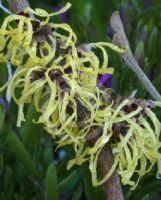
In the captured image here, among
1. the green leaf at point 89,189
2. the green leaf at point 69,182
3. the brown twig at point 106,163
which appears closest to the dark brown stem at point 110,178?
the brown twig at point 106,163

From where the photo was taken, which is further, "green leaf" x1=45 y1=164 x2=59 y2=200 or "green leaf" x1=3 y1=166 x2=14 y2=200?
"green leaf" x1=3 y1=166 x2=14 y2=200

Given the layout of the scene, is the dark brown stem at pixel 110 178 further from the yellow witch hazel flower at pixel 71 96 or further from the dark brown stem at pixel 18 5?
the dark brown stem at pixel 18 5

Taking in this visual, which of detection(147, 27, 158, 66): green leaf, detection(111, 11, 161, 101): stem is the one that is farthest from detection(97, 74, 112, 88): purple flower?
detection(111, 11, 161, 101): stem

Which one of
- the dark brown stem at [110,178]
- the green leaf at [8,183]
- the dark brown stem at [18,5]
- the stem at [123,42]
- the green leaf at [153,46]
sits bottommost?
the dark brown stem at [110,178]

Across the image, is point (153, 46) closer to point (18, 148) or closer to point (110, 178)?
point (18, 148)

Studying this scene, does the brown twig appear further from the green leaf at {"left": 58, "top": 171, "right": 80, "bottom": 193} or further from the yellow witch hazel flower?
the green leaf at {"left": 58, "top": 171, "right": 80, "bottom": 193}

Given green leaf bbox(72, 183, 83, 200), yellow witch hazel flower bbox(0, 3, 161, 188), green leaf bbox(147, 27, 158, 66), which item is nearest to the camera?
yellow witch hazel flower bbox(0, 3, 161, 188)

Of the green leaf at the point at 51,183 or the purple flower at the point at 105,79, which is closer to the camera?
the green leaf at the point at 51,183

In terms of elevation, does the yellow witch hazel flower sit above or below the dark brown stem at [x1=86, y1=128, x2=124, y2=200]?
above
